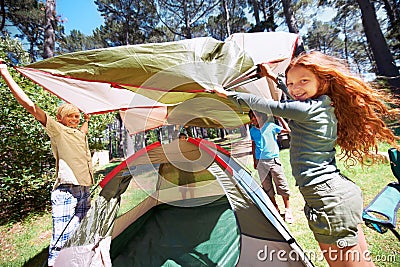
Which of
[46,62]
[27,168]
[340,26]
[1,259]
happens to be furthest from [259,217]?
[340,26]

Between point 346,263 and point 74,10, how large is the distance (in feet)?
36.8

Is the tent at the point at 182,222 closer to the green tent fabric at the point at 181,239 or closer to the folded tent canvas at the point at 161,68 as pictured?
the green tent fabric at the point at 181,239

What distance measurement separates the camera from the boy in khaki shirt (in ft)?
5.48

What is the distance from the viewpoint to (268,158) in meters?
2.63

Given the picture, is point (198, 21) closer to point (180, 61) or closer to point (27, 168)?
point (27, 168)

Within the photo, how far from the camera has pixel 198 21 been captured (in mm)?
10531

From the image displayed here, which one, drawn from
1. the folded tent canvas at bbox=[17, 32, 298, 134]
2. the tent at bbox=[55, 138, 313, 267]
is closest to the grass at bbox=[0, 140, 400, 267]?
the tent at bbox=[55, 138, 313, 267]

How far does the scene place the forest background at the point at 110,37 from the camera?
3148 millimetres

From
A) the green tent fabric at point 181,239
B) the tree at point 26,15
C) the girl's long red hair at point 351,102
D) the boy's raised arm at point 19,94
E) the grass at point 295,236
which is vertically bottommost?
the grass at point 295,236

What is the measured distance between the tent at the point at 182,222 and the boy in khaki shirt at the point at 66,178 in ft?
0.61

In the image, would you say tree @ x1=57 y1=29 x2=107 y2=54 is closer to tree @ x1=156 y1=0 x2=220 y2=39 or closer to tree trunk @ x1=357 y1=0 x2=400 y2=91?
tree @ x1=156 y1=0 x2=220 y2=39

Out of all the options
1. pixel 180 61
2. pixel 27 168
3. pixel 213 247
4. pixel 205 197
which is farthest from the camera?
pixel 27 168

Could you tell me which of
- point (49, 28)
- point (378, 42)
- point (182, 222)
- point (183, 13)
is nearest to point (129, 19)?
point (183, 13)

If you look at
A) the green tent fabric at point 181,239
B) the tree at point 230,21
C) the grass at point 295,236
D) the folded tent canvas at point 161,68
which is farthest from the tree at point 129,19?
the green tent fabric at point 181,239
